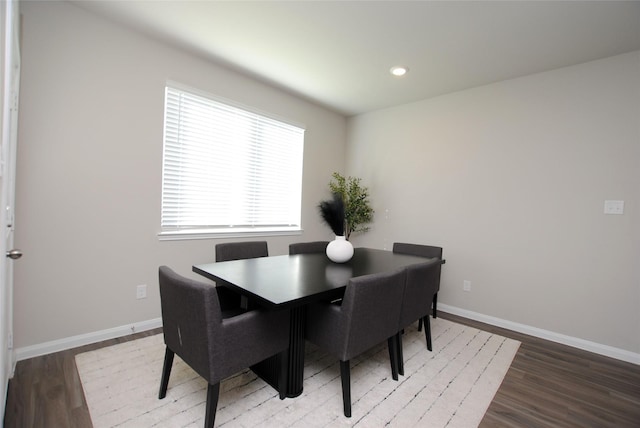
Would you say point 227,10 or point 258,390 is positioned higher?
point 227,10

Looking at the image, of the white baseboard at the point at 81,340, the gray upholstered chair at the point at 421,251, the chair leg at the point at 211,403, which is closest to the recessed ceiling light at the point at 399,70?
the gray upholstered chair at the point at 421,251

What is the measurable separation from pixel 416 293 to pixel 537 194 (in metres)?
1.88

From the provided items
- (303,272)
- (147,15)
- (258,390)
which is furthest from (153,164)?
(258,390)

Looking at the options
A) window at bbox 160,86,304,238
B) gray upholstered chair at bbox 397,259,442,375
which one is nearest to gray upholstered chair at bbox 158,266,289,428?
gray upholstered chair at bbox 397,259,442,375

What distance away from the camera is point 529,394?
191cm

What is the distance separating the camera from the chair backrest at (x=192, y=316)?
1.29 meters

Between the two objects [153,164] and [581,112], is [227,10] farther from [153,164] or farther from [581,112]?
[581,112]

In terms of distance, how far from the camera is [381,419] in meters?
1.60

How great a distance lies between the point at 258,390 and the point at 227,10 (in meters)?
2.65

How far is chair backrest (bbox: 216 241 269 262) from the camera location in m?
2.42

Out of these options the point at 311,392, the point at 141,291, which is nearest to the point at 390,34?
the point at 311,392

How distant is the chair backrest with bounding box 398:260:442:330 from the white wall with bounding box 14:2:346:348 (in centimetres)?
211

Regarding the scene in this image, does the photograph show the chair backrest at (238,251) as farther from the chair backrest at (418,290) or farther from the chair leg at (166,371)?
the chair backrest at (418,290)

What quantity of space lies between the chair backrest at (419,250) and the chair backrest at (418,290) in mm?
652
